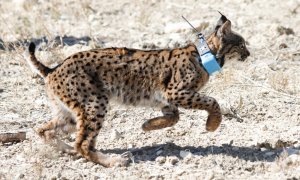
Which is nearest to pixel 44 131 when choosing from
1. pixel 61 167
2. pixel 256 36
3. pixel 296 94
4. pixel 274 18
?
pixel 61 167

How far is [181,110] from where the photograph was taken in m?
8.37

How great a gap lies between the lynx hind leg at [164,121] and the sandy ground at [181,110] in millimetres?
181

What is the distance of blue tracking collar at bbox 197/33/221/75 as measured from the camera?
7184 millimetres

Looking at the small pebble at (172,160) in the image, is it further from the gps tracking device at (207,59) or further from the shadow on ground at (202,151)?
the gps tracking device at (207,59)

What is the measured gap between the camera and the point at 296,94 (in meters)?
8.76

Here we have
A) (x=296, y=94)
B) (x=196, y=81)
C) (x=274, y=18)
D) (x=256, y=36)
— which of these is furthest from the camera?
(x=274, y=18)

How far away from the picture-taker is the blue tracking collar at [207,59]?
718cm

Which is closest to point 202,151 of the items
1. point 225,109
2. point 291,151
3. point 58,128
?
point 291,151

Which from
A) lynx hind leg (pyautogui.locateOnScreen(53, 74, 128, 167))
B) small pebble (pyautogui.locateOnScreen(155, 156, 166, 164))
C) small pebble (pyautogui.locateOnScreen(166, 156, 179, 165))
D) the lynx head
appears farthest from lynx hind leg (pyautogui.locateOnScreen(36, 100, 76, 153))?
the lynx head

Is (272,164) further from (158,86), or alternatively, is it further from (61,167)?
(61,167)

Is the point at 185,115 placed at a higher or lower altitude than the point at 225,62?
lower

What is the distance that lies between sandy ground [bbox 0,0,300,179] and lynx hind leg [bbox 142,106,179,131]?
18 cm

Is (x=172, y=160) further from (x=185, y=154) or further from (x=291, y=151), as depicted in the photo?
(x=291, y=151)

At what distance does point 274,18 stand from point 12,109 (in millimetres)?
5190
